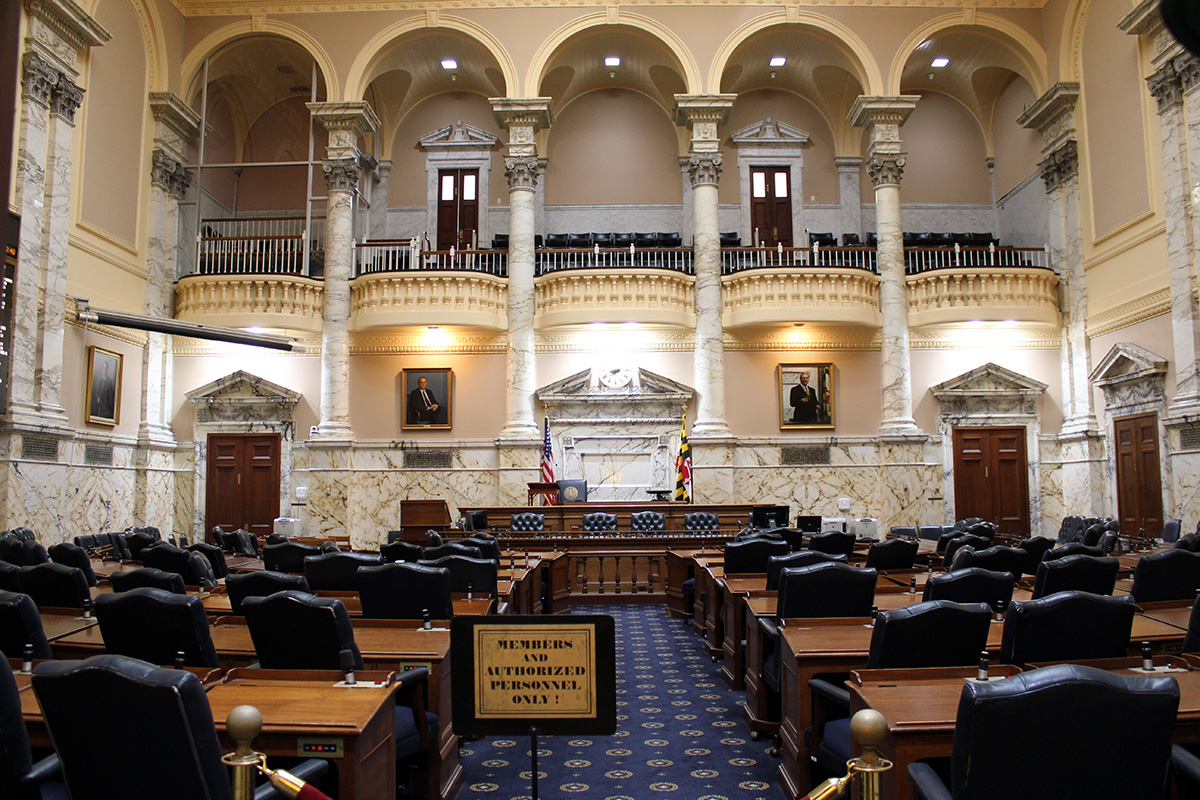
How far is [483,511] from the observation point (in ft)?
44.0

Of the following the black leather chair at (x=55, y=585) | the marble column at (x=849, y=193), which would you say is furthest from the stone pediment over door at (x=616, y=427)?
the black leather chair at (x=55, y=585)

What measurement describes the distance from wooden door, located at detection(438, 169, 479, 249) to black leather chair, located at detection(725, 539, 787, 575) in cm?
1244

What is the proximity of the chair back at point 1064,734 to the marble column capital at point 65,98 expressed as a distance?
47.8ft

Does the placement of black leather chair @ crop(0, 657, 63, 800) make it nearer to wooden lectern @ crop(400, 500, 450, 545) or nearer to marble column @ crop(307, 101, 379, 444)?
wooden lectern @ crop(400, 500, 450, 545)

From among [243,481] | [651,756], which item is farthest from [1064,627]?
[243,481]

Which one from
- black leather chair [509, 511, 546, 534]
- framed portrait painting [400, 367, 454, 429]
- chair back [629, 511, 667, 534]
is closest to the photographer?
chair back [629, 511, 667, 534]

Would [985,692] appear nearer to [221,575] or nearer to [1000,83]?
[221,575]

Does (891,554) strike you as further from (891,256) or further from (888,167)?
(888,167)

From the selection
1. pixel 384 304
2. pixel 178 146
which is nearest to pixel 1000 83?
pixel 384 304

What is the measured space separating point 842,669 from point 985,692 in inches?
78.6

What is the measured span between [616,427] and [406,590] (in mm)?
11562

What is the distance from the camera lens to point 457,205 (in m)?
18.6

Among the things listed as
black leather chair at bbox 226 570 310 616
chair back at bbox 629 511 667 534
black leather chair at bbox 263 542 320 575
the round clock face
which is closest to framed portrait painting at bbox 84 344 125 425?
black leather chair at bbox 263 542 320 575

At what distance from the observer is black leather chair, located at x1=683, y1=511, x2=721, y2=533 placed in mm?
12758
